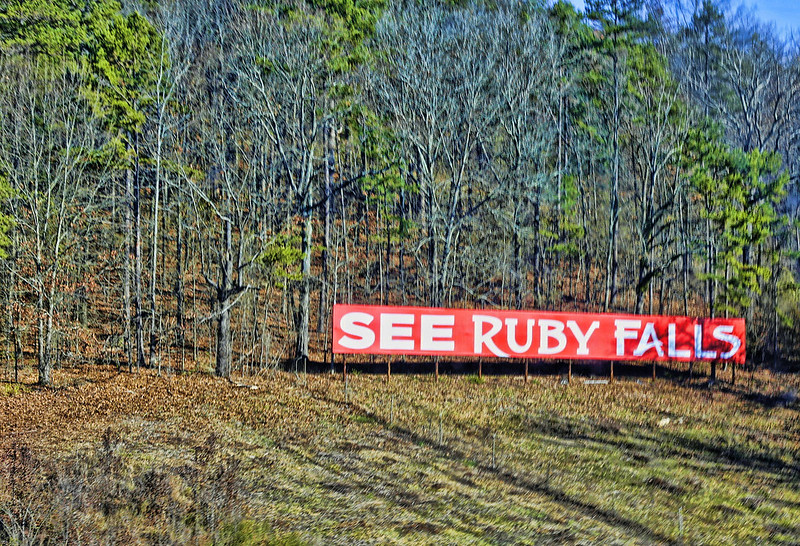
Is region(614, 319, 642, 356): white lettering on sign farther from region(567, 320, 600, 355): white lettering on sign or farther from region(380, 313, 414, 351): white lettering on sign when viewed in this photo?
region(380, 313, 414, 351): white lettering on sign

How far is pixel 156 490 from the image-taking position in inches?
494

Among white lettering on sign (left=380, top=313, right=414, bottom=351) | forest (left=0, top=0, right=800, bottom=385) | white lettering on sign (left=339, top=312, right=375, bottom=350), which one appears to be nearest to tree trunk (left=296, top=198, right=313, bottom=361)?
forest (left=0, top=0, right=800, bottom=385)

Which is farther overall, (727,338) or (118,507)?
(727,338)

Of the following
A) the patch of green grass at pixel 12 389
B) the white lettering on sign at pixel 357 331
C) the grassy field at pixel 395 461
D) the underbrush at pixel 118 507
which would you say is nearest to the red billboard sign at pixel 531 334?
the white lettering on sign at pixel 357 331

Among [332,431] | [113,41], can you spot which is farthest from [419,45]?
[332,431]

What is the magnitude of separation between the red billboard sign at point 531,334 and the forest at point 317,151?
419cm

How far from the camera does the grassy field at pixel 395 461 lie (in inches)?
485

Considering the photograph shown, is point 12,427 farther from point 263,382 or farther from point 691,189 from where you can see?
point 691,189

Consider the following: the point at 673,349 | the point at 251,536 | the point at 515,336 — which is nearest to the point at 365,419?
the point at 515,336

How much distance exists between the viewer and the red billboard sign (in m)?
26.2

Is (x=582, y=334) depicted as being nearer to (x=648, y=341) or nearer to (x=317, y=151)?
(x=648, y=341)

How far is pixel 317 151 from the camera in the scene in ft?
129

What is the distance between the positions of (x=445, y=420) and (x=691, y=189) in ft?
89.1

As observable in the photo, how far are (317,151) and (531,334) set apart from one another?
17486 mm
